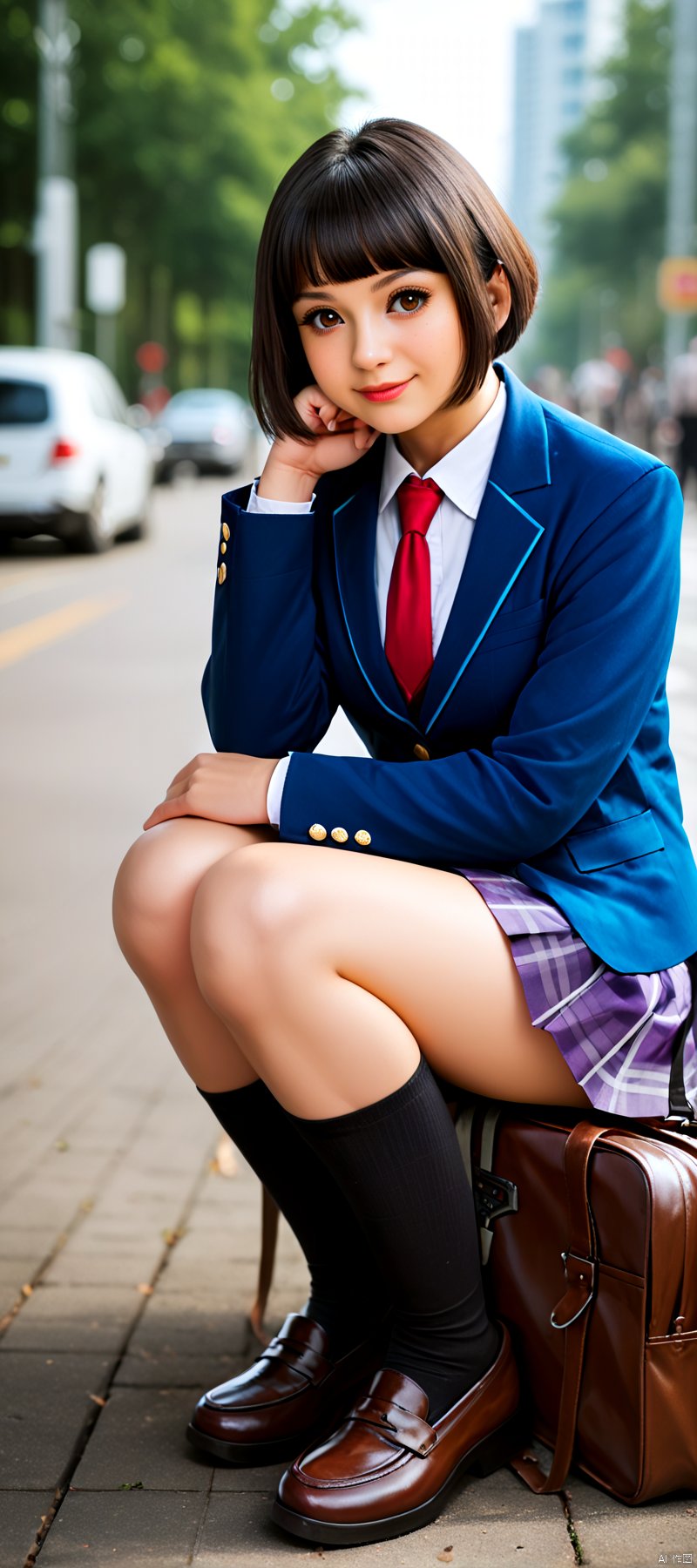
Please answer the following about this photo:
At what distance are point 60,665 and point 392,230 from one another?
614cm

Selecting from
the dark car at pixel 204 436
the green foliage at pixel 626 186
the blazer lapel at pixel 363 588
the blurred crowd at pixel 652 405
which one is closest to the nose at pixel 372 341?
the blazer lapel at pixel 363 588

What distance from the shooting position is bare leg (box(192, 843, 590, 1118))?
1.83m

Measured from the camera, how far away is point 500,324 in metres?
2.06

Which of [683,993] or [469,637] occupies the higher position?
[469,637]

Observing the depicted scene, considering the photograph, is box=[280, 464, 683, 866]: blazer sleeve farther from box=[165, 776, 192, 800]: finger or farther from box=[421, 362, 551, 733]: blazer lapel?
box=[165, 776, 192, 800]: finger

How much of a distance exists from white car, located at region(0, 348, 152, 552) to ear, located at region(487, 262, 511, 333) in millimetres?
11219

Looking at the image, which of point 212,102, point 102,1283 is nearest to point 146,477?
point 102,1283

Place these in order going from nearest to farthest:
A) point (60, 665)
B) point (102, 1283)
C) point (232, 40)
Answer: point (102, 1283), point (60, 665), point (232, 40)

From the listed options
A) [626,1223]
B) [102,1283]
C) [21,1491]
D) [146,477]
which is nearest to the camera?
[626,1223]

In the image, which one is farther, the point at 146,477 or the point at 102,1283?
the point at 146,477

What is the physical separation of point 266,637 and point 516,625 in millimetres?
331

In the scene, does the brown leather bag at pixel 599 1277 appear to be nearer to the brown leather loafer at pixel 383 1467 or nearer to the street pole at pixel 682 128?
the brown leather loafer at pixel 383 1467

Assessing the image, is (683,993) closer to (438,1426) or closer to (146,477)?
(438,1426)

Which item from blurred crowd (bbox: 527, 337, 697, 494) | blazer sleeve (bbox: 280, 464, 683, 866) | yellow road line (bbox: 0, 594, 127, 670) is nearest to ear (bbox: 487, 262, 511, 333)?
blazer sleeve (bbox: 280, 464, 683, 866)
